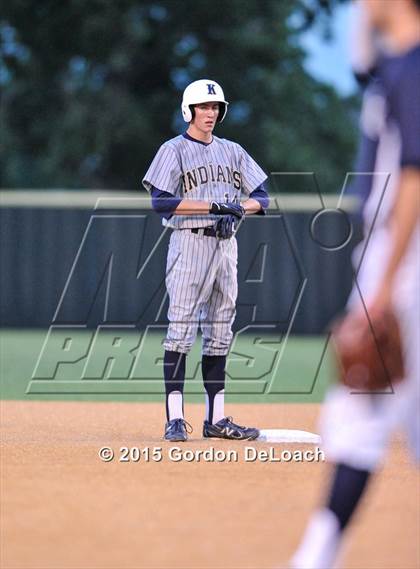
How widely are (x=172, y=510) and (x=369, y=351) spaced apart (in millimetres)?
2057

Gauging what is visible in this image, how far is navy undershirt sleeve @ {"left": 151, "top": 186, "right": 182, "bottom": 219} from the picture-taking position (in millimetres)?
7668

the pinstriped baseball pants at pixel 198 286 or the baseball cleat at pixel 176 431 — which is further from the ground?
the pinstriped baseball pants at pixel 198 286

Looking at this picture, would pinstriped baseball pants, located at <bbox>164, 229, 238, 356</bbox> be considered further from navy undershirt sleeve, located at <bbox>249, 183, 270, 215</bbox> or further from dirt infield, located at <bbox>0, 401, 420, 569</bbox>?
dirt infield, located at <bbox>0, 401, 420, 569</bbox>

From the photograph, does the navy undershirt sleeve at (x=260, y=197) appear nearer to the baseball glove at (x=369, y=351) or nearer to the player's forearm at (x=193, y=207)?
the player's forearm at (x=193, y=207)

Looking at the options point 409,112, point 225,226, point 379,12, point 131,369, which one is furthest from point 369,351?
point 131,369

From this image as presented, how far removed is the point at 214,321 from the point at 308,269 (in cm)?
1258

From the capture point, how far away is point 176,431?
25.7 feet

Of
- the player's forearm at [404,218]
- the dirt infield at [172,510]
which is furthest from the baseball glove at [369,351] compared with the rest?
the dirt infield at [172,510]

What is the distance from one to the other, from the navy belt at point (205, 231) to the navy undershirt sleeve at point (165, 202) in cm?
21

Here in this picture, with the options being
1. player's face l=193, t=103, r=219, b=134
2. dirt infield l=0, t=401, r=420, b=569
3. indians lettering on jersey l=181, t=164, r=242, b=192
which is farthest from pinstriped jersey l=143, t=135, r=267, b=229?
dirt infield l=0, t=401, r=420, b=569

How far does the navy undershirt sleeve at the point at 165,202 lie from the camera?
7.67m

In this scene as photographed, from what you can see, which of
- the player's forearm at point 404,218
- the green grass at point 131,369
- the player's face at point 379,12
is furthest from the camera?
the green grass at point 131,369

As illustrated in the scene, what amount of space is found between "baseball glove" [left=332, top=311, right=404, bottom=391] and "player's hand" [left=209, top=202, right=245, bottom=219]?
3.80 m

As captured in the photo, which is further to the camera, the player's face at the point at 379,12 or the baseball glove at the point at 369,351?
the player's face at the point at 379,12
